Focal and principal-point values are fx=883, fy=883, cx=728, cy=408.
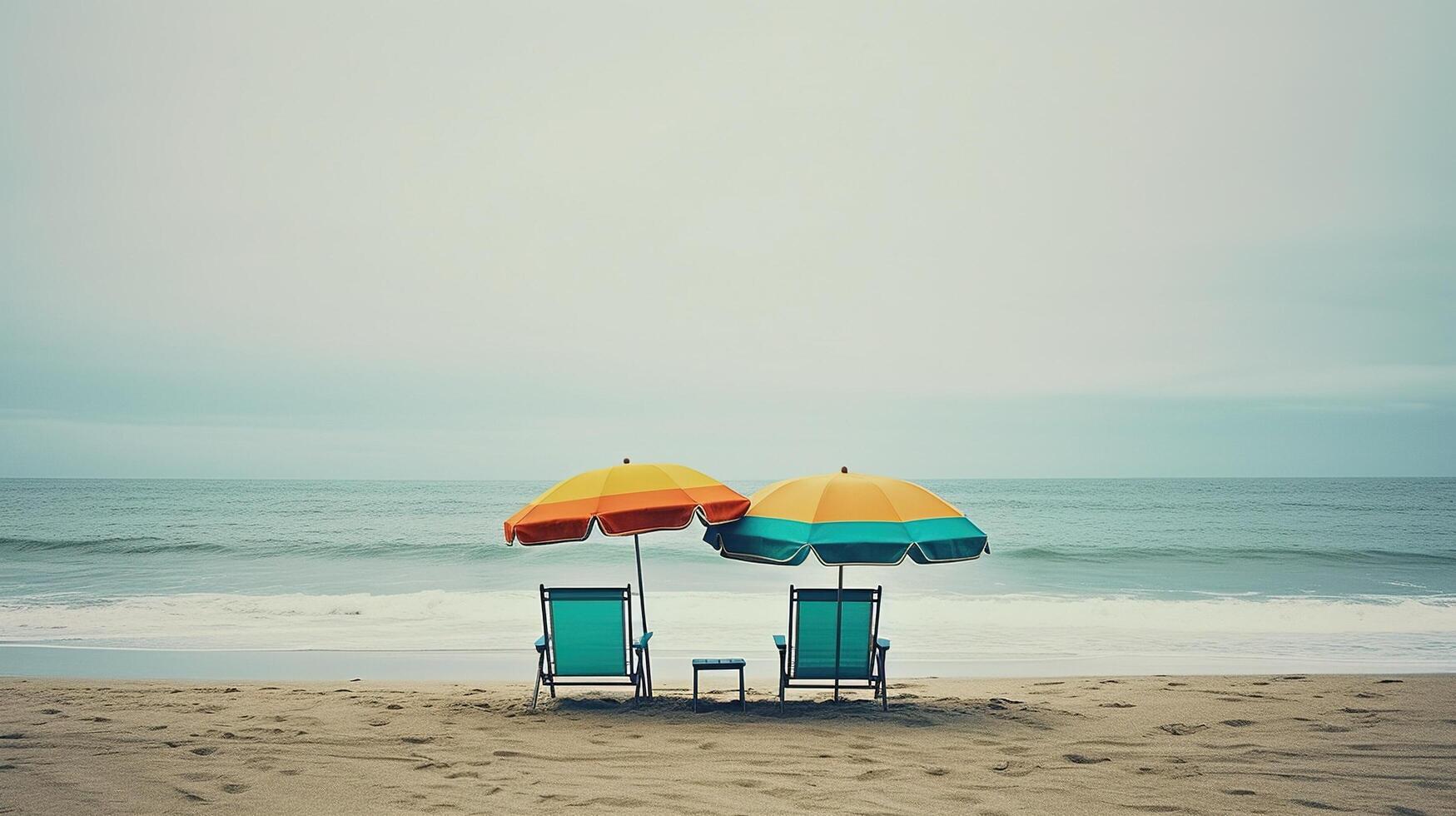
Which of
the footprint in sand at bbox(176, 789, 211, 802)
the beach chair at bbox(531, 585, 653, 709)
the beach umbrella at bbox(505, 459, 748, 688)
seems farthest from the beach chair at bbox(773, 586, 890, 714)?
the footprint in sand at bbox(176, 789, 211, 802)

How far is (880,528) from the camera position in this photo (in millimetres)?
5941

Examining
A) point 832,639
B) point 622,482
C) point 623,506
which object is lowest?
point 832,639

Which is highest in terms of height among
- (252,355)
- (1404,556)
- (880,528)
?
(252,355)

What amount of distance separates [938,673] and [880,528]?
3.74 metres

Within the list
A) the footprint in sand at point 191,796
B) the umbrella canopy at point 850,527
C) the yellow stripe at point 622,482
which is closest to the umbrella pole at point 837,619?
the umbrella canopy at point 850,527

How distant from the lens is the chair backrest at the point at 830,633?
6.57 metres

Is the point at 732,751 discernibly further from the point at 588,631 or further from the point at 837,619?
the point at 588,631

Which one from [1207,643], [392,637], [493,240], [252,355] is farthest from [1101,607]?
[252,355]

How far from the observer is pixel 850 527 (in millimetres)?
5969

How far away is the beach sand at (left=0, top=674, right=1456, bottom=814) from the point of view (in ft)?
14.7

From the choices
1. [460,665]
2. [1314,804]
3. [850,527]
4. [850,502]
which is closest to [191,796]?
[850,527]

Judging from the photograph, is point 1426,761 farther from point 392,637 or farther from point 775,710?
point 392,637

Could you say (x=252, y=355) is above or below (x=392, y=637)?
above

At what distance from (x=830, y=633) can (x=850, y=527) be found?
3.57ft
